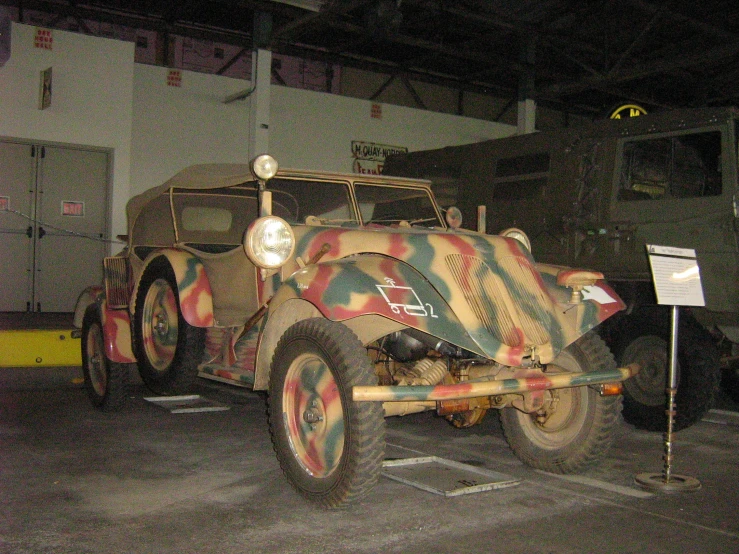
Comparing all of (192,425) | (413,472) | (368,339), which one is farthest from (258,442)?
(368,339)

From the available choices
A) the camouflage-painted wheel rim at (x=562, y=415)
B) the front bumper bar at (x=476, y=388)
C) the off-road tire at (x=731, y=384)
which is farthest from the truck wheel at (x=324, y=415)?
the off-road tire at (x=731, y=384)

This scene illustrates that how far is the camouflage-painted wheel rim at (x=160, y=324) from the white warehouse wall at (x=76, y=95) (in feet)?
19.3

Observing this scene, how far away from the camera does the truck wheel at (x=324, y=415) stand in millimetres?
3389

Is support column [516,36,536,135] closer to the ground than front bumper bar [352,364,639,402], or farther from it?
farther from it

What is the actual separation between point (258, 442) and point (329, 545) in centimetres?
199

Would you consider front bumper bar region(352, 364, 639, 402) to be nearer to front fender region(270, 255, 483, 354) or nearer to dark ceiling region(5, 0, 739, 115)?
front fender region(270, 255, 483, 354)

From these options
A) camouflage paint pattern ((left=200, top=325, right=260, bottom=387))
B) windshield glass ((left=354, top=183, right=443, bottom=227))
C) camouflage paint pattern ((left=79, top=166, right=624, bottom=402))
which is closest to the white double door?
windshield glass ((left=354, top=183, right=443, bottom=227))

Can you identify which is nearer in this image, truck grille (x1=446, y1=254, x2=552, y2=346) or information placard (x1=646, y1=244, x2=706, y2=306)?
truck grille (x1=446, y1=254, x2=552, y2=346)

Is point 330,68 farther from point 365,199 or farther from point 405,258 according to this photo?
point 405,258

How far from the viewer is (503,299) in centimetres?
382

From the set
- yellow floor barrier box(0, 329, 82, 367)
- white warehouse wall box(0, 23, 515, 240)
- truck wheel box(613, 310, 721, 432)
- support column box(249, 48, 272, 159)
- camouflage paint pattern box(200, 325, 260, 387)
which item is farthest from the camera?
support column box(249, 48, 272, 159)

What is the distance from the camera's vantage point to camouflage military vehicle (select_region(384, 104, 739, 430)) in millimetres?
5430

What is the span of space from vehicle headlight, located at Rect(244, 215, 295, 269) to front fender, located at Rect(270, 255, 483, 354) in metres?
0.16

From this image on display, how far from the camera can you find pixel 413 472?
4.33m
